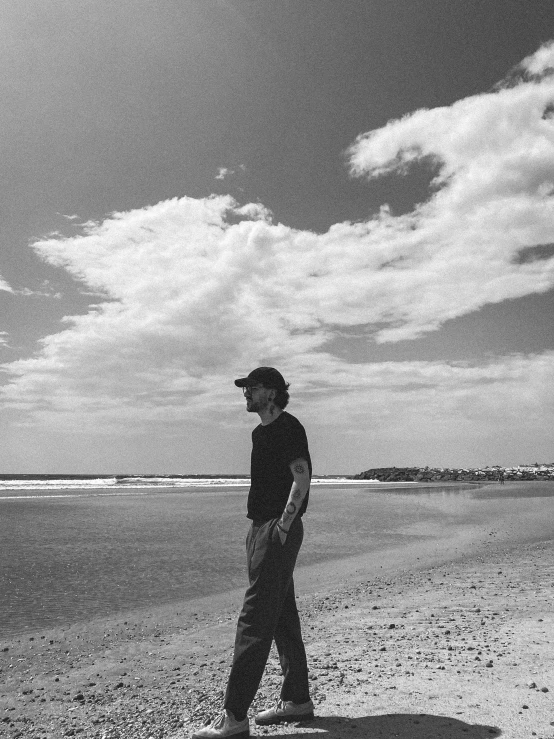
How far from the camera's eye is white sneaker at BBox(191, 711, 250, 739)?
13.9 ft

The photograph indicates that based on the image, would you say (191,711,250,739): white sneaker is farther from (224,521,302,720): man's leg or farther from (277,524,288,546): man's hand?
(277,524,288,546): man's hand

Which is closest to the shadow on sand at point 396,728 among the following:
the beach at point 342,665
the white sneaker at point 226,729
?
the beach at point 342,665

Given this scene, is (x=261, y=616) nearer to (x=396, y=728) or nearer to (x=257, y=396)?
(x=396, y=728)

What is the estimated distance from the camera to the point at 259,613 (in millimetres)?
4402

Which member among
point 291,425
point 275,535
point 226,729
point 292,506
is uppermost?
point 291,425

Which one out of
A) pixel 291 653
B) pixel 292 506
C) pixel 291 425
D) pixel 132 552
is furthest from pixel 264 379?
pixel 132 552

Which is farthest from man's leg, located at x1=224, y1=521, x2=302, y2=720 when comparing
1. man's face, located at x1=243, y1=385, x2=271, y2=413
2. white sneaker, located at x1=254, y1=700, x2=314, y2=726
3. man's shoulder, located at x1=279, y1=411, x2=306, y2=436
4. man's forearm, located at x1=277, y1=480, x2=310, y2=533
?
man's face, located at x1=243, y1=385, x2=271, y2=413

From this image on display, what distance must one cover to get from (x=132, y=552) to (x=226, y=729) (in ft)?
38.1

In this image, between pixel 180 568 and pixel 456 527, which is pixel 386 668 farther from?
pixel 456 527

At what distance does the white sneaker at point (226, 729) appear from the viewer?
4223 millimetres

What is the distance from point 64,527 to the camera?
2095 centimetres

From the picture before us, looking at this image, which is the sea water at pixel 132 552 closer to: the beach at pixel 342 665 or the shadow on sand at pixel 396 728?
the beach at pixel 342 665

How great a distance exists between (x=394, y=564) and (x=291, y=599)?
30.8ft

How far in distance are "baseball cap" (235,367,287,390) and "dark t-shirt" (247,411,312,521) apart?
32cm
